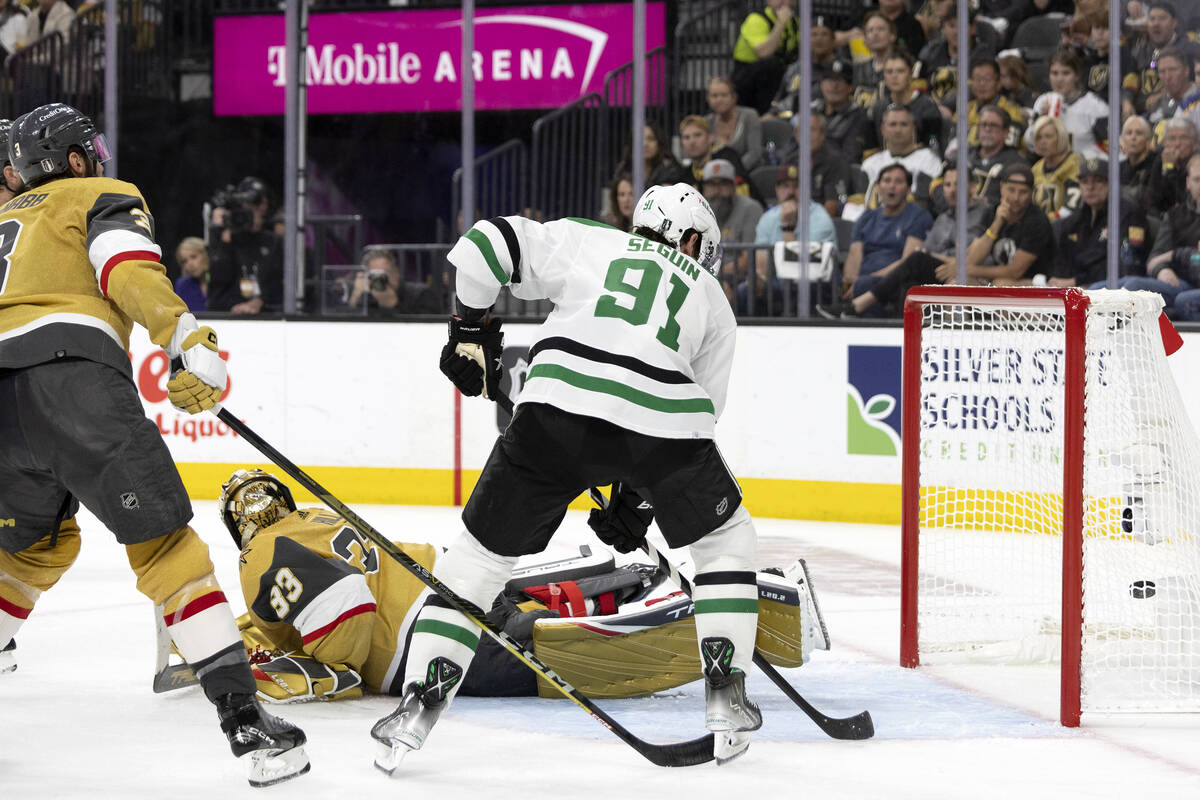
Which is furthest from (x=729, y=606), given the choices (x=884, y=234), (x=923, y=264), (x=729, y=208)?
(x=729, y=208)

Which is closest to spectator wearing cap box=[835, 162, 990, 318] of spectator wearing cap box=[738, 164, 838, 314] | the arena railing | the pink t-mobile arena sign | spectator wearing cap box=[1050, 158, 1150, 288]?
spectator wearing cap box=[738, 164, 838, 314]

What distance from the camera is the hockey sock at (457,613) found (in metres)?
2.71

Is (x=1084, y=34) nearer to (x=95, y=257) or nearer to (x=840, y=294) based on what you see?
(x=840, y=294)

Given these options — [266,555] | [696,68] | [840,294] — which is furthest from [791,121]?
[266,555]

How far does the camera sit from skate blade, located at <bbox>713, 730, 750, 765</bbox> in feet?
8.83

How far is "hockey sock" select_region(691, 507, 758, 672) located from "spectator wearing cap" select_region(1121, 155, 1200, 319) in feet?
12.2

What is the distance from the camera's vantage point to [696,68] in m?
7.56

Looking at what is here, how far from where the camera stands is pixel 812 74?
7301 mm

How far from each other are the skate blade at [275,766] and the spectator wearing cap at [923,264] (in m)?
4.28

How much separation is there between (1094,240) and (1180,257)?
353 millimetres

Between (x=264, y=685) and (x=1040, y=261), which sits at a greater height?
(x=1040, y=261)

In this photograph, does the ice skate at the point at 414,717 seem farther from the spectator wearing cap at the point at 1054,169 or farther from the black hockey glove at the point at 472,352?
the spectator wearing cap at the point at 1054,169

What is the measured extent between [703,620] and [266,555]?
2.89ft

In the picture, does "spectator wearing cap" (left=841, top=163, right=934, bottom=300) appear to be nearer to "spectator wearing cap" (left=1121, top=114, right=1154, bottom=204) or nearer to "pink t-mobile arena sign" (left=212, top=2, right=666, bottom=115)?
"spectator wearing cap" (left=1121, top=114, right=1154, bottom=204)
